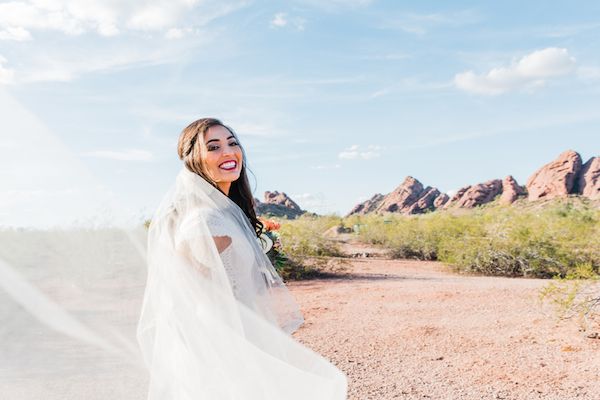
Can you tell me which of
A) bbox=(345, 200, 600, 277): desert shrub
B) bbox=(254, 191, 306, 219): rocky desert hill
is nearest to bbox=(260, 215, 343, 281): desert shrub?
bbox=(345, 200, 600, 277): desert shrub

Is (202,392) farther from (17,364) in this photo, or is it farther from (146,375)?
(17,364)

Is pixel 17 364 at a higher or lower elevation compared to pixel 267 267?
lower

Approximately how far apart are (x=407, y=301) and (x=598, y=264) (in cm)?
742

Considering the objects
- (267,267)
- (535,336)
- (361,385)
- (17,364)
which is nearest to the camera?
(267,267)

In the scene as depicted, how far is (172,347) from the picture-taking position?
105 inches

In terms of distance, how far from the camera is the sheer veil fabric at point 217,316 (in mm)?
2498

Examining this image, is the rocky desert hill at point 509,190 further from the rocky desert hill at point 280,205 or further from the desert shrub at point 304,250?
the desert shrub at point 304,250

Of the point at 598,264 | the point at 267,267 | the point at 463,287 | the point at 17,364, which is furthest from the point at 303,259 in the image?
the point at 267,267

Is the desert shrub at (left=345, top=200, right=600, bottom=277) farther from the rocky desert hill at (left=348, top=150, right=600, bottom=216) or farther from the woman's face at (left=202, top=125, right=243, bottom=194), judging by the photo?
the rocky desert hill at (left=348, top=150, right=600, bottom=216)

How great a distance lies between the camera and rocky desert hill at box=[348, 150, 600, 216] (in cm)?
6906

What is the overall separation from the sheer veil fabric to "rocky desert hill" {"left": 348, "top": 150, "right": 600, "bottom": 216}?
2734 inches

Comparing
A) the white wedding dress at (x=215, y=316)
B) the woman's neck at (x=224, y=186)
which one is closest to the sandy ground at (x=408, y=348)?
the white wedding dress at (x=215, y=316)

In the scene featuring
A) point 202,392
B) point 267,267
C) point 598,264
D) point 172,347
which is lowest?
point 598,264

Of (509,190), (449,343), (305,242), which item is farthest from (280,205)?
(449,343)
